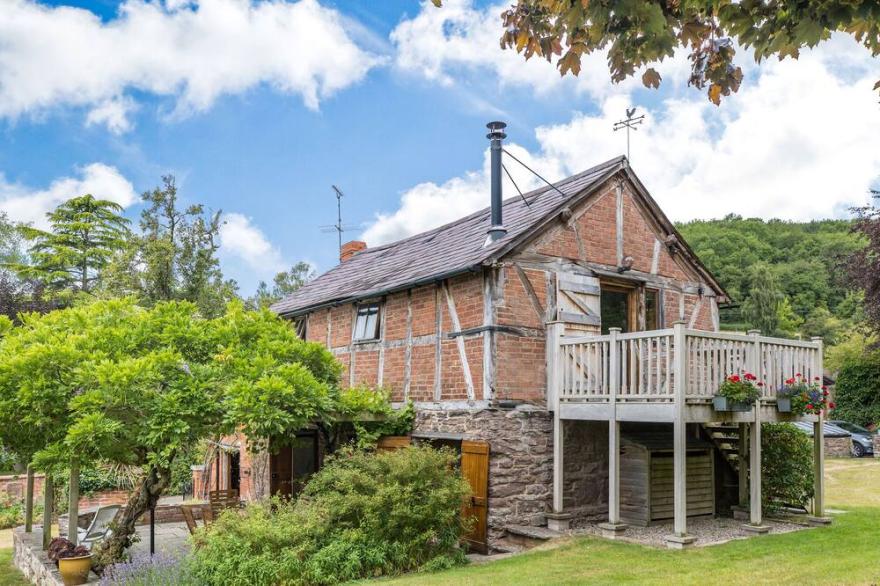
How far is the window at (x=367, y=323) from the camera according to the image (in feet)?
47.0

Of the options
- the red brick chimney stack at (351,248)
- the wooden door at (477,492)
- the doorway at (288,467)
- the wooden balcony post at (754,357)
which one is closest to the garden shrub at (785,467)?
the wooden balcony post at (754,357)

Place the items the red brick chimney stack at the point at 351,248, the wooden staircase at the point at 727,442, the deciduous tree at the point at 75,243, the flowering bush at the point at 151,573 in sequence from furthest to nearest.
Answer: the deciduous tree at the point at 75,243, the red brick chimney stack at the point at 351,248, the wooden staircase at the point at 727,442, the flowering bush at the point at 151,573

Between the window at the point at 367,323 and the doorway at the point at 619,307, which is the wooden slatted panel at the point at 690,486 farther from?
the window at the point at 367,323

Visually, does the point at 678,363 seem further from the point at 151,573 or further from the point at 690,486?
the point at 151,573

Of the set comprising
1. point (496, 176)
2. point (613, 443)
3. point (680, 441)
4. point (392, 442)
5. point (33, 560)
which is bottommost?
point (33, 560)

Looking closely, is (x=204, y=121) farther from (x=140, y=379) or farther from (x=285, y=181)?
(x=140, y=379)

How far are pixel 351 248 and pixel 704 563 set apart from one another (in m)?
14.8

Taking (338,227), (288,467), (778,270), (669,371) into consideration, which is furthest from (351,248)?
(778,270)

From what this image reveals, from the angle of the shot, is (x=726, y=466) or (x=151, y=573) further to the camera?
(x=726, y=466)

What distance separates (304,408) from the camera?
1101 cm

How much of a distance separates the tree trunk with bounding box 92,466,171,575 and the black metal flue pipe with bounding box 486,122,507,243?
6531 millimetres

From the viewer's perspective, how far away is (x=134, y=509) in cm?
1082

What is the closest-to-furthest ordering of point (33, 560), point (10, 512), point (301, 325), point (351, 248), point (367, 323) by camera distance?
point (33, 560) < point (367, 323) < point (301, 325) < point (10, 512) < point (351, 248)

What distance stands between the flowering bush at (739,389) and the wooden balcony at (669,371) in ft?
0.82
